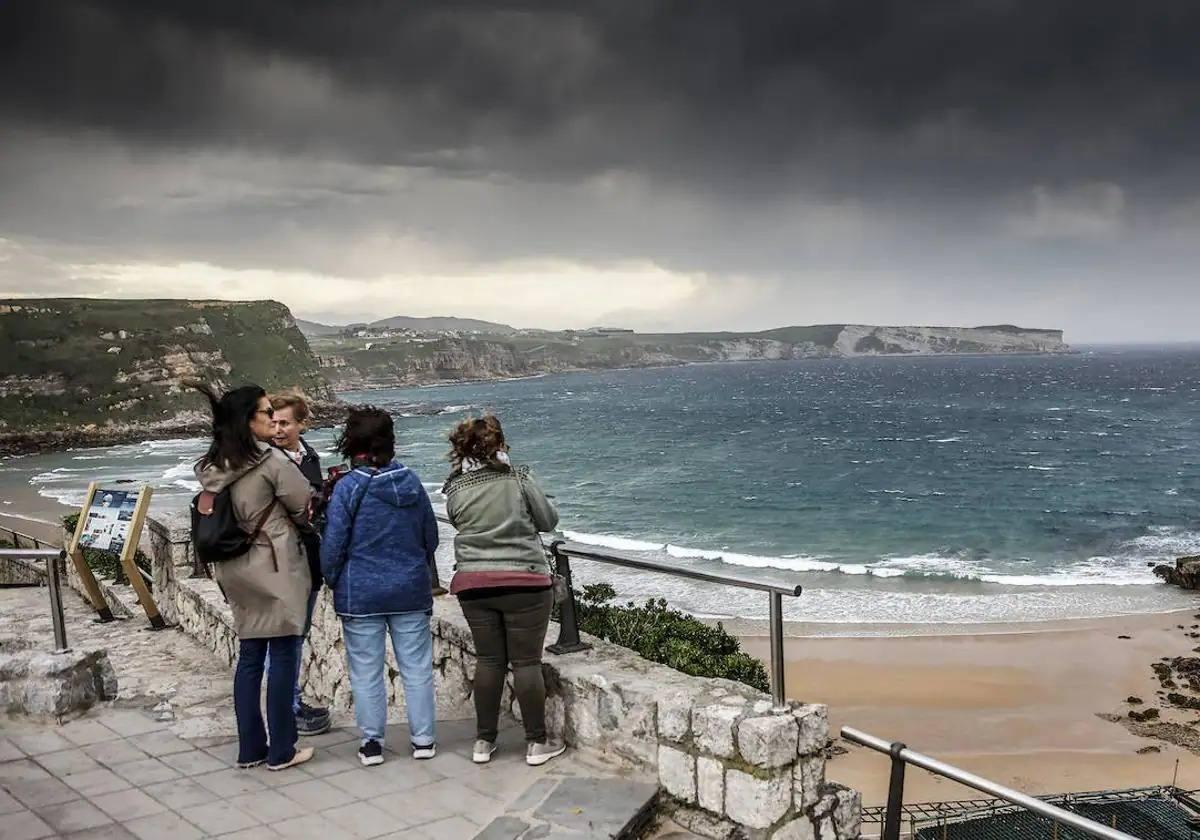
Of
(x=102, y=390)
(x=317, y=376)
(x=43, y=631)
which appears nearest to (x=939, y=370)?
(x=317, y=376)

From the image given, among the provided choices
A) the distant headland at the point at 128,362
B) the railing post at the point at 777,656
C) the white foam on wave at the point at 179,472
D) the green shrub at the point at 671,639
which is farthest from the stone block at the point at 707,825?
the distant headland at the point at 128,362

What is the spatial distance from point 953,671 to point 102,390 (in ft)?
296

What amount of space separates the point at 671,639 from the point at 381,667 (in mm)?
5726

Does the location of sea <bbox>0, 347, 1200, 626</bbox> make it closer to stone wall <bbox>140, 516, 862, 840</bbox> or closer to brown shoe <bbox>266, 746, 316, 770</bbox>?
stone wall <bbox>140, 516, 862, 840</bbox>

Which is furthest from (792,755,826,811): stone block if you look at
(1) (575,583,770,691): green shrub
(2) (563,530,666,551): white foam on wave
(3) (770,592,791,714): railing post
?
(2) (563,530,666,551): white foam on wave

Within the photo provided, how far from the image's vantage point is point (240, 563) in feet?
14.2

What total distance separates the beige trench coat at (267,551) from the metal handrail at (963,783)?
2663 mm

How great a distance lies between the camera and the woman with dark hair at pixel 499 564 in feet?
14.6

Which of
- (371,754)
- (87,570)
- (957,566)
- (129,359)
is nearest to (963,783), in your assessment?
(371,754)

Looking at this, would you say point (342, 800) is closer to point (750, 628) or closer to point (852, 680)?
point (852, 680)

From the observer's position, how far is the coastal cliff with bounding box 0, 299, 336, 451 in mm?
83875

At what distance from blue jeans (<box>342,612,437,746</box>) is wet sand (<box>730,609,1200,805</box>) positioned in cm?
1255

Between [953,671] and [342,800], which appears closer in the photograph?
[342,800]

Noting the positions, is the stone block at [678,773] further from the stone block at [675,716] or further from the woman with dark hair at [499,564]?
the woman with dark hair at [499,564]
